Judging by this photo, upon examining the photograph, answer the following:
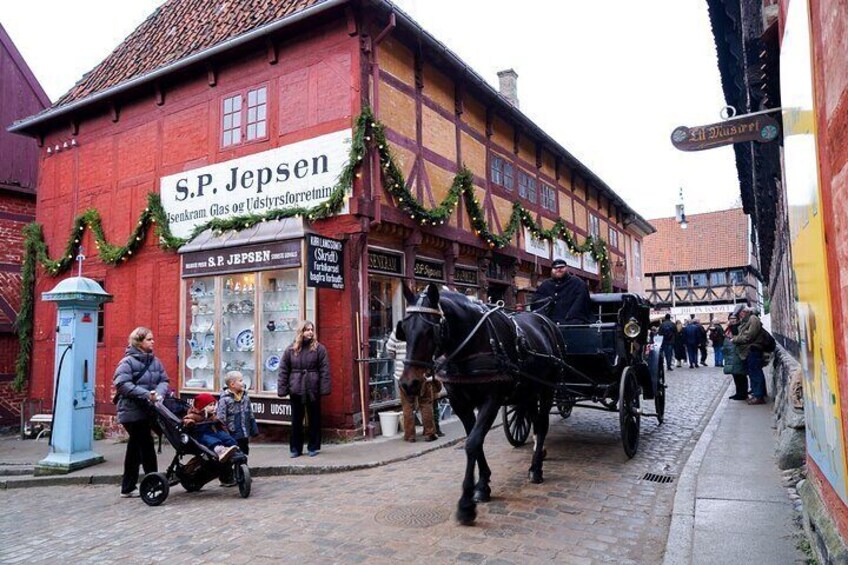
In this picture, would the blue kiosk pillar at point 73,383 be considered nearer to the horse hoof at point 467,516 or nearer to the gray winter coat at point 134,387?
the gray winter coat at point 134,387

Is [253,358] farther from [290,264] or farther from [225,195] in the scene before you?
[225,195]

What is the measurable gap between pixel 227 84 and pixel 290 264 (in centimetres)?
448

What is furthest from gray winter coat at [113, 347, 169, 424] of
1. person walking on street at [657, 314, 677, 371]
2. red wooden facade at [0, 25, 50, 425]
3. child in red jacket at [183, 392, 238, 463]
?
person walking on street at [657, 314, 677, 371]

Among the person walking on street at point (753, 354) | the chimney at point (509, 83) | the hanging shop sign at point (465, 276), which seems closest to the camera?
the person walking on street at point (753, 354)

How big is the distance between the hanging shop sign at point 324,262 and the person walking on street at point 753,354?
7.48 metres

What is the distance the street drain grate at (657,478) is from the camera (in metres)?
5.98

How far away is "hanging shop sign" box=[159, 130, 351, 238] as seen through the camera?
395 inches

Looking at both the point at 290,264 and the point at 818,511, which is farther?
the point at 290,264

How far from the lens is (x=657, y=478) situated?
607 cm

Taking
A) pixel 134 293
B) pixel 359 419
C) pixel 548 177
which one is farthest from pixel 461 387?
pixel 548 177

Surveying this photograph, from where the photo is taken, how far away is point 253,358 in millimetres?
10484

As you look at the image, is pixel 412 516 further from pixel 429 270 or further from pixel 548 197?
pixel 548 197

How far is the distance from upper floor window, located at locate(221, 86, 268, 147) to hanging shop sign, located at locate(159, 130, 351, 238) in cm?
48

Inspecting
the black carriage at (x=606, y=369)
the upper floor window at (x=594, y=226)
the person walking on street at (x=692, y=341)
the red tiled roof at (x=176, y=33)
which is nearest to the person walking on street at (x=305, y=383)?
the black carriage at (x=606, y=369)
